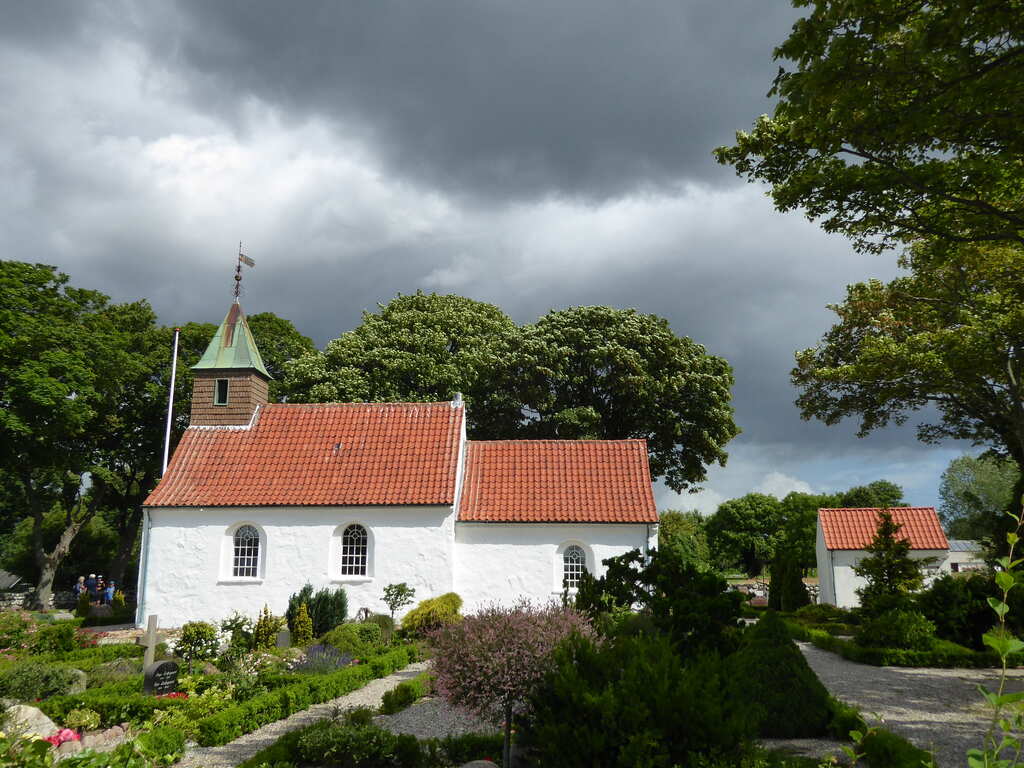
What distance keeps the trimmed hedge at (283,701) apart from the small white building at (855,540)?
21.6m

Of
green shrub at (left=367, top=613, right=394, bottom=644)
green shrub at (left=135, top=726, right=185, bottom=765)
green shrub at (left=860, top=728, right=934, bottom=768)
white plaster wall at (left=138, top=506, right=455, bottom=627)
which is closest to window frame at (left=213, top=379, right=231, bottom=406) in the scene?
white plaster wall at (left=138, top=506, right=455, bottom=627)

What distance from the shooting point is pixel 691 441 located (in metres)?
30.0

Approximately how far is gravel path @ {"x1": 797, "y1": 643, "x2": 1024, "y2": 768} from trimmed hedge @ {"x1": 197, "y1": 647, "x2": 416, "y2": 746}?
7996 mm

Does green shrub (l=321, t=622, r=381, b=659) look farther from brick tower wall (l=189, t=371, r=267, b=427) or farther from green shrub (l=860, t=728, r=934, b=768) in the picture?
green shrub (l=860, t=728, r=934, b=768)

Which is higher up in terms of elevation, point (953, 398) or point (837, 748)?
point (953, 398)

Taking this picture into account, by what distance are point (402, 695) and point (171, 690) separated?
12.6ft

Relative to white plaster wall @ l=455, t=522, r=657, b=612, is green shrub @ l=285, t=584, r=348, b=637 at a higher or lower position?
lower

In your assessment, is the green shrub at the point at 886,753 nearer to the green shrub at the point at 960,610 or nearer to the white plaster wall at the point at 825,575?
the green shrub at the point at 960,610

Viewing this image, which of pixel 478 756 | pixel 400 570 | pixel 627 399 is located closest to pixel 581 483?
pixel 400 570

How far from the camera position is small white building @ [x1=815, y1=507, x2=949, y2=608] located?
29.1 meters

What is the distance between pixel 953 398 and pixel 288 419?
21552mm

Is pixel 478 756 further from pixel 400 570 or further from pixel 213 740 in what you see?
pixel 400 570

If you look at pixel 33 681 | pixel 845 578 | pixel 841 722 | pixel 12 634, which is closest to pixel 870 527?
pixel 845 578

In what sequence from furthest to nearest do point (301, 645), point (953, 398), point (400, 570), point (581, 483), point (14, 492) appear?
point (14, 492), point (953, 398), point (581, 483), point (400, 570), point (301, 645)
